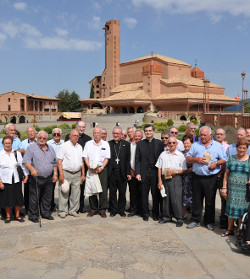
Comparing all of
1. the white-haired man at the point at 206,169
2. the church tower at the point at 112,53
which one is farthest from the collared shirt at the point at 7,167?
the church tower at the point at 112,53

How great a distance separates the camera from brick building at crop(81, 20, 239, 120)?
40.8 m

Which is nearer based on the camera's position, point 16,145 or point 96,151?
point 96,151

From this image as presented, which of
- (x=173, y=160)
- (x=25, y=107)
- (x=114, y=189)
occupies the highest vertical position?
(x=25, y=107)

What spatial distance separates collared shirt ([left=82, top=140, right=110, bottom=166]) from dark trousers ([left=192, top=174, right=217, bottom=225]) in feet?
5.54

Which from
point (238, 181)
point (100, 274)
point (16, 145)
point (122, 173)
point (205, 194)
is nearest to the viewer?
point (100, 274)

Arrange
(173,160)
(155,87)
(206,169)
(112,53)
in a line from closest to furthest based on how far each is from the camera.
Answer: (206,169) → (173,160) → (155,87) → (112,53)

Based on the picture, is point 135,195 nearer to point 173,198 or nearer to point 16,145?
point 173,198

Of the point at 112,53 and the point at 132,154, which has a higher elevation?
the point at 112,53

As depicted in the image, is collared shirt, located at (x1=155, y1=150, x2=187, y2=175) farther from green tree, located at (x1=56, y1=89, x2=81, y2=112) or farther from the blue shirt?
green tree, located at (x1=56, y1=89, x2=81, y2=112)

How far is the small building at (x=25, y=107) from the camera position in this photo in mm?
49031

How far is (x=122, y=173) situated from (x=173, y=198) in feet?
3.55

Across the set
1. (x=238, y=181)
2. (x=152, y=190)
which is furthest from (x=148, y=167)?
(x=238, y=181)

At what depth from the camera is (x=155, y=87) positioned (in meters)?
44.5

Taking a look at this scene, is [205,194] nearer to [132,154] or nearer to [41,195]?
[132,154]
